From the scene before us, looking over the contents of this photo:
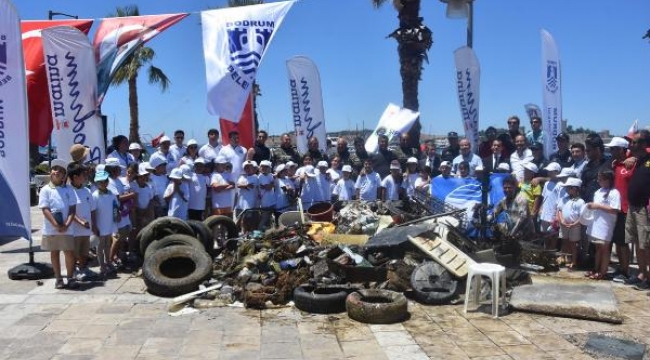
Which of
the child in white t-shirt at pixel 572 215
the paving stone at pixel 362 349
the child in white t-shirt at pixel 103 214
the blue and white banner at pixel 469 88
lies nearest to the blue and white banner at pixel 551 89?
the blue and white banner at pixel 469 88

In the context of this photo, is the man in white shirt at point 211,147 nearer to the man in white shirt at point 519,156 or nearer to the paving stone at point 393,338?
the man in white shirt at point 519,156

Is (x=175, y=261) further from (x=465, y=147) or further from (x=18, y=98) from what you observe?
(x=465, y=147)

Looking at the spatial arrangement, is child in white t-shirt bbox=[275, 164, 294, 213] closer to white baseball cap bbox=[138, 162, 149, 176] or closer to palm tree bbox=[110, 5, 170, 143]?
white baseball cap bbox=[138, 162, 149, 176]

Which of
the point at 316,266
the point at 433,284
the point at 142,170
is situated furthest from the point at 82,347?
the point at 433,284

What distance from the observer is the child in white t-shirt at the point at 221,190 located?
10531 mm

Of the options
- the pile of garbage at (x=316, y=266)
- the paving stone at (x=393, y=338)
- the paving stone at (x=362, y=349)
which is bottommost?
the paving stone at (x=393, y=338)

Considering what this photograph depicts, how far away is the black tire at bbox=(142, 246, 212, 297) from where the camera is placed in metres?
7.68

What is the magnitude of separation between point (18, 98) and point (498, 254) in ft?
24.6

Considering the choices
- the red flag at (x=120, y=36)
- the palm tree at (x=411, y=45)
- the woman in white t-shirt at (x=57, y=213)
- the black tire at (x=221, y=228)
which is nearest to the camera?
the woman in white t-shirt at (x=57, y=213)

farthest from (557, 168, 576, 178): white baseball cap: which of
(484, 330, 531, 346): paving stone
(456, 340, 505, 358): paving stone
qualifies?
(456, 340, 505, 358): paving stone

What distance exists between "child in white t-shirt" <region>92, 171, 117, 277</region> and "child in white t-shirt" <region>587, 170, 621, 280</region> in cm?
725

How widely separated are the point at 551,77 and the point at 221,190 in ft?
24.1

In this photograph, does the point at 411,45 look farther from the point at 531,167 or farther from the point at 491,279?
the point at 491,279

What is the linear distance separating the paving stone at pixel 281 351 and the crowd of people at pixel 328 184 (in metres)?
3.80
